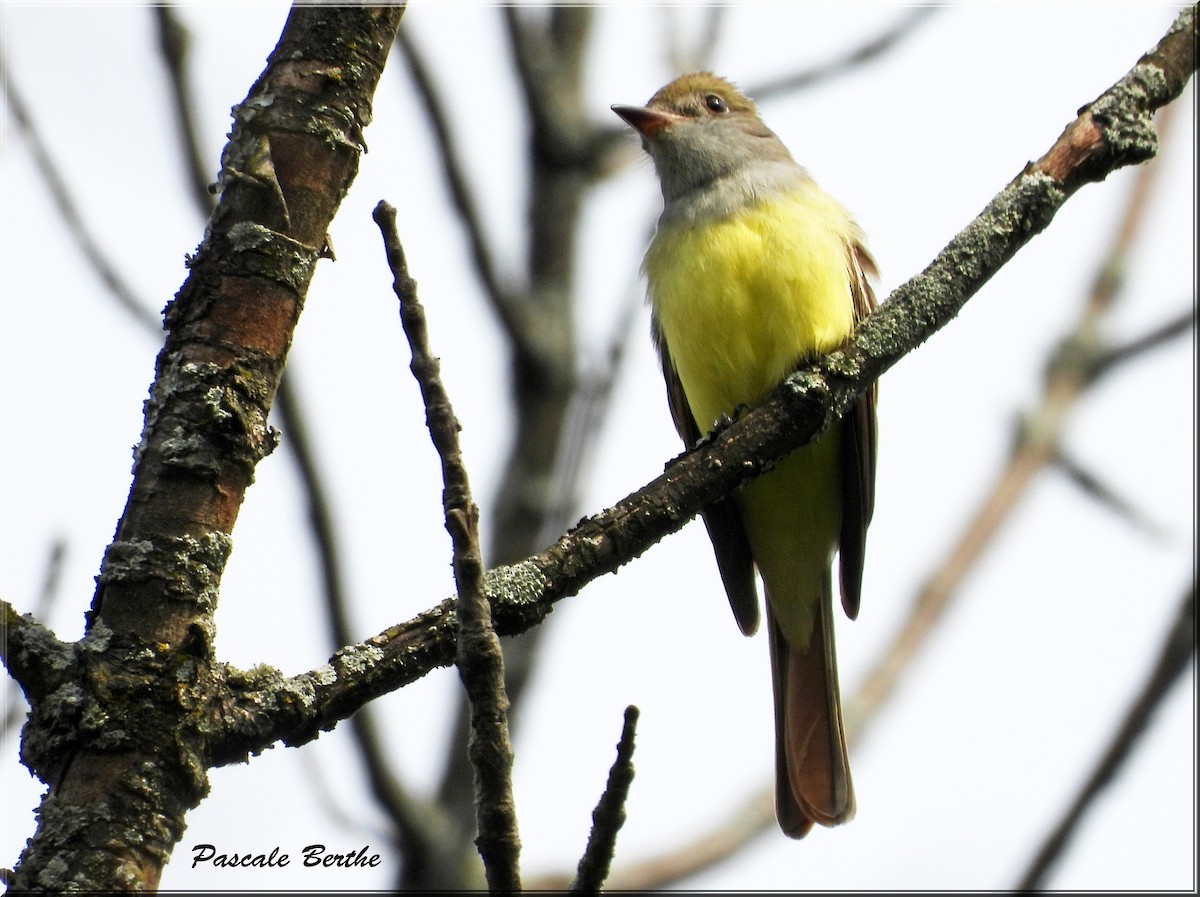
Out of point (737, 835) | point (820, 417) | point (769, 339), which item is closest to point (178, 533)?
point (820, 417)

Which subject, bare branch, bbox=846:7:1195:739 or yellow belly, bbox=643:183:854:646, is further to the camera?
bare branch, bbox=846:7:1195:739

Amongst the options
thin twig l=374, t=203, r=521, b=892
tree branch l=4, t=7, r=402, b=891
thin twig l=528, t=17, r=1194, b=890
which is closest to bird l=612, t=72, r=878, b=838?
thin twig l=528, t=17, r=1194, b=890

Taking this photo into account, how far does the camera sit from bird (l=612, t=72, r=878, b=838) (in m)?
4.21

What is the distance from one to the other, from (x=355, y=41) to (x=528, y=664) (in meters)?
3.78

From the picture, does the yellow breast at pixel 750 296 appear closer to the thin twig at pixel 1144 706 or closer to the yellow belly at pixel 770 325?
the yellow belly at pixel 770 325

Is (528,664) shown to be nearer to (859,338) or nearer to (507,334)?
(507,334)

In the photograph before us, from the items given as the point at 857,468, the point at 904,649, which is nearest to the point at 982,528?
the point at 904,649

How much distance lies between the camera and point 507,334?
19.7 ft

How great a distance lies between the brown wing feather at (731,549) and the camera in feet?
15.9

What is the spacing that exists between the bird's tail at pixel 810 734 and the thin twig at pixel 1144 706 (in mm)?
1970

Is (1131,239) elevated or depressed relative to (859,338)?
elevated

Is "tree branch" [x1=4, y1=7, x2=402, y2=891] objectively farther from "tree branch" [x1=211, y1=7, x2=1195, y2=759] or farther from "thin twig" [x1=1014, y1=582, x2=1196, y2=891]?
"thin twig" [x1=1014, y1=582, x2=1196, y2=891]

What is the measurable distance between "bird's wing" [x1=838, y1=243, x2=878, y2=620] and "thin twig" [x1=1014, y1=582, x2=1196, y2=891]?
6.42 feet

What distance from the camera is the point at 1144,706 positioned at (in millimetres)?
2406
